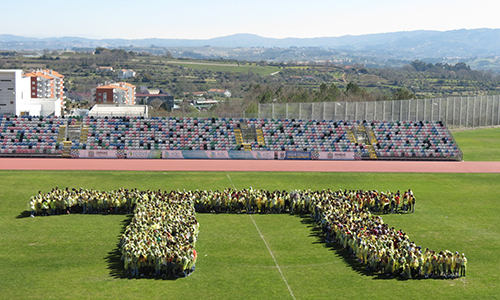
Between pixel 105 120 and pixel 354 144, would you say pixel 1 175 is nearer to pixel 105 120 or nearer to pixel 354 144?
pixel 105 120

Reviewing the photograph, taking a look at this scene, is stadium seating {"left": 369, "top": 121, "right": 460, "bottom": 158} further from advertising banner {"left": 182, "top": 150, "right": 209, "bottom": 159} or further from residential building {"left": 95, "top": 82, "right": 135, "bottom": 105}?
residential building {"left": 95, "top": 82, "right": 135, "bottom": 105}

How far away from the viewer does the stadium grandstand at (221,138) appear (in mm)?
53438

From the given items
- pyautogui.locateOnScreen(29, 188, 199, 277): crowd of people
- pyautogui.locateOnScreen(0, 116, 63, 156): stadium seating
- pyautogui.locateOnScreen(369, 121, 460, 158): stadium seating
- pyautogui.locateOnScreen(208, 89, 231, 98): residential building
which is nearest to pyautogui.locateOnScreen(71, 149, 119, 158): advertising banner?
pyautogui.locateOnScreen(0, 116, 63, 156): stadium seating

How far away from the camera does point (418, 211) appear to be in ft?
111

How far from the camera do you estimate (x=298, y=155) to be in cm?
5453

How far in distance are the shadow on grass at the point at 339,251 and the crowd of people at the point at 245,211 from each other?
0.79ft

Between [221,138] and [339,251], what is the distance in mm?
31494

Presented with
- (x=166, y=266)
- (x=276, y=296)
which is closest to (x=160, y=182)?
(x=166, y=266)

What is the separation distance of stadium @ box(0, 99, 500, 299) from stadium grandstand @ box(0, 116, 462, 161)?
136 millimetres

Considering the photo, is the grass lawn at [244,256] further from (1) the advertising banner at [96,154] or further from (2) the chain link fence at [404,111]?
(2) the chain link fence at [404,111]

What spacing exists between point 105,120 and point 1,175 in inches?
623

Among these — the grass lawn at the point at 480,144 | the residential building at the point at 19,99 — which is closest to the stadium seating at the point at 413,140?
the grass lawn at the point at 480,144

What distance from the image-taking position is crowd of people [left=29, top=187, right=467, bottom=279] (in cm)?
2216

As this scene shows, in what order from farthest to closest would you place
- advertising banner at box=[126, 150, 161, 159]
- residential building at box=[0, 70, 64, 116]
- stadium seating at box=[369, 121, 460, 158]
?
residential building at box=[0, 70, 64, 116] < stadium seating at box=[369, 121, 460, 158] < advertising banner at box=[126, 150, 161, 159]
